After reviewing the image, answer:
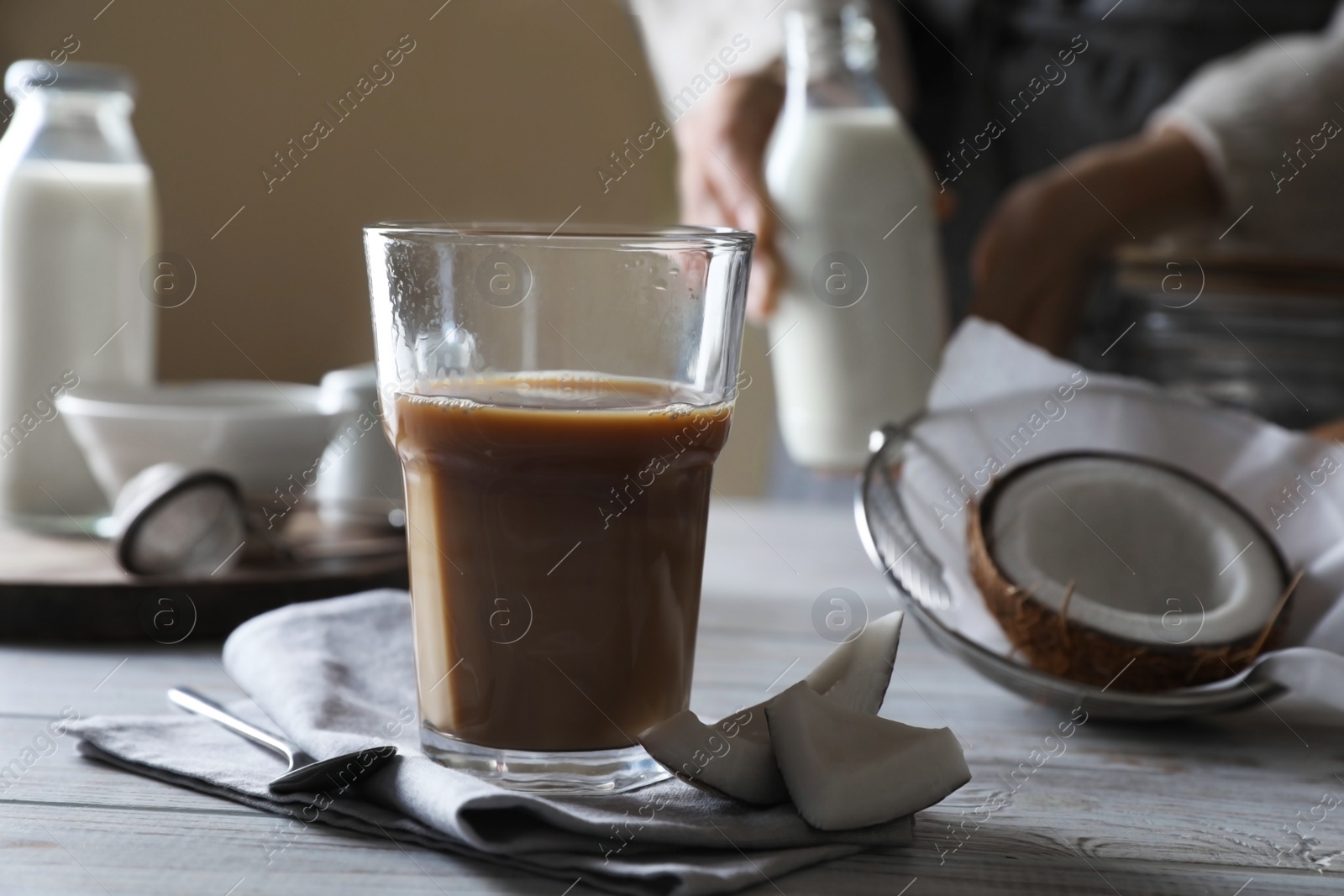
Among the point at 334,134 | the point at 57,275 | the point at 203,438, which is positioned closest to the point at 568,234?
the point at 203,438

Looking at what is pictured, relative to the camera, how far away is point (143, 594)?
0.76 m

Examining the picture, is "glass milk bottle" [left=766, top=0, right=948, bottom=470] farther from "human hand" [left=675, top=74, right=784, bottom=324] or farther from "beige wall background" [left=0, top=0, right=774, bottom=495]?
"beige wall background" [left=0, top=0, right=774, bottom=495]

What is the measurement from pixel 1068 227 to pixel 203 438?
0.96m

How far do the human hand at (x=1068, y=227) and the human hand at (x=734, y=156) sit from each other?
29 cm

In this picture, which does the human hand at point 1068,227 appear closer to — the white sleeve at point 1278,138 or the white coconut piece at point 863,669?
the white sleeve at point 1278,138

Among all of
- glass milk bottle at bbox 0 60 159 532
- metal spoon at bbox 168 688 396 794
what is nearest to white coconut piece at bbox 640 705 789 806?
metal spoon at bbox 168 688 396 794

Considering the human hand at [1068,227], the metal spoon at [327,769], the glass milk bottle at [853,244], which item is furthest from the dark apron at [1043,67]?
the metal spoon at [327,769]

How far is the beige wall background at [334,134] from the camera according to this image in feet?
9.45

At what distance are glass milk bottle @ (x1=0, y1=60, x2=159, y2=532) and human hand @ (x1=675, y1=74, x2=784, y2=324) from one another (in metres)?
0.57

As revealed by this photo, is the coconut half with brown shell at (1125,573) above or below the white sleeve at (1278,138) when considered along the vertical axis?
below

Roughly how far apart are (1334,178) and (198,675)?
137 centimetres

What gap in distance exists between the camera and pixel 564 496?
500mm

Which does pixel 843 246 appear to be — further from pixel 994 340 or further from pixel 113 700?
pixel 113 700

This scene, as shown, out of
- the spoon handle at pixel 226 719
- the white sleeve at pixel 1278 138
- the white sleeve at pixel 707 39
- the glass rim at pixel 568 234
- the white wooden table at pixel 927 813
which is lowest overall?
the white wooden table at pixel 927 813
